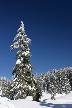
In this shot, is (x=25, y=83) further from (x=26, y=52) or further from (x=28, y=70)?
(x=26, y=52)

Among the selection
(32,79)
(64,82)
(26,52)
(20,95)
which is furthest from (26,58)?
(64,82)

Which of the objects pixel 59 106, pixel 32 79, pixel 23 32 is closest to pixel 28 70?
pixel 32 79

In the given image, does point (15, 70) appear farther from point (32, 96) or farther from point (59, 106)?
point (59, 106)

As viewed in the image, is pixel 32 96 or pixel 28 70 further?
pixel 28 70

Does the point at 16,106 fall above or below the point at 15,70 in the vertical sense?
below

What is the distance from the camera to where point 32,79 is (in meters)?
31.8

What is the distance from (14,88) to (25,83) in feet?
5.78

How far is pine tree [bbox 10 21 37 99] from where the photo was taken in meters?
30.9

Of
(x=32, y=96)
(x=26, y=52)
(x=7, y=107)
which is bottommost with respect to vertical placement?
(x=7, y=107)

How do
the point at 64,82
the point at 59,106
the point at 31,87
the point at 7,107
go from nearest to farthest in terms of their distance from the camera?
the point at 7,107 < the point at 59,106 < the point at 31,87 < the point at 64,82

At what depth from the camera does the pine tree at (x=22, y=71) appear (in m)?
30.9

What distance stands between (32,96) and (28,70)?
13.6 ft

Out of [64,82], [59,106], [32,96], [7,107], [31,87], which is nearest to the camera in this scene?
[7,107]

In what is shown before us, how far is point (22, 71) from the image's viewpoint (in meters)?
31.5
